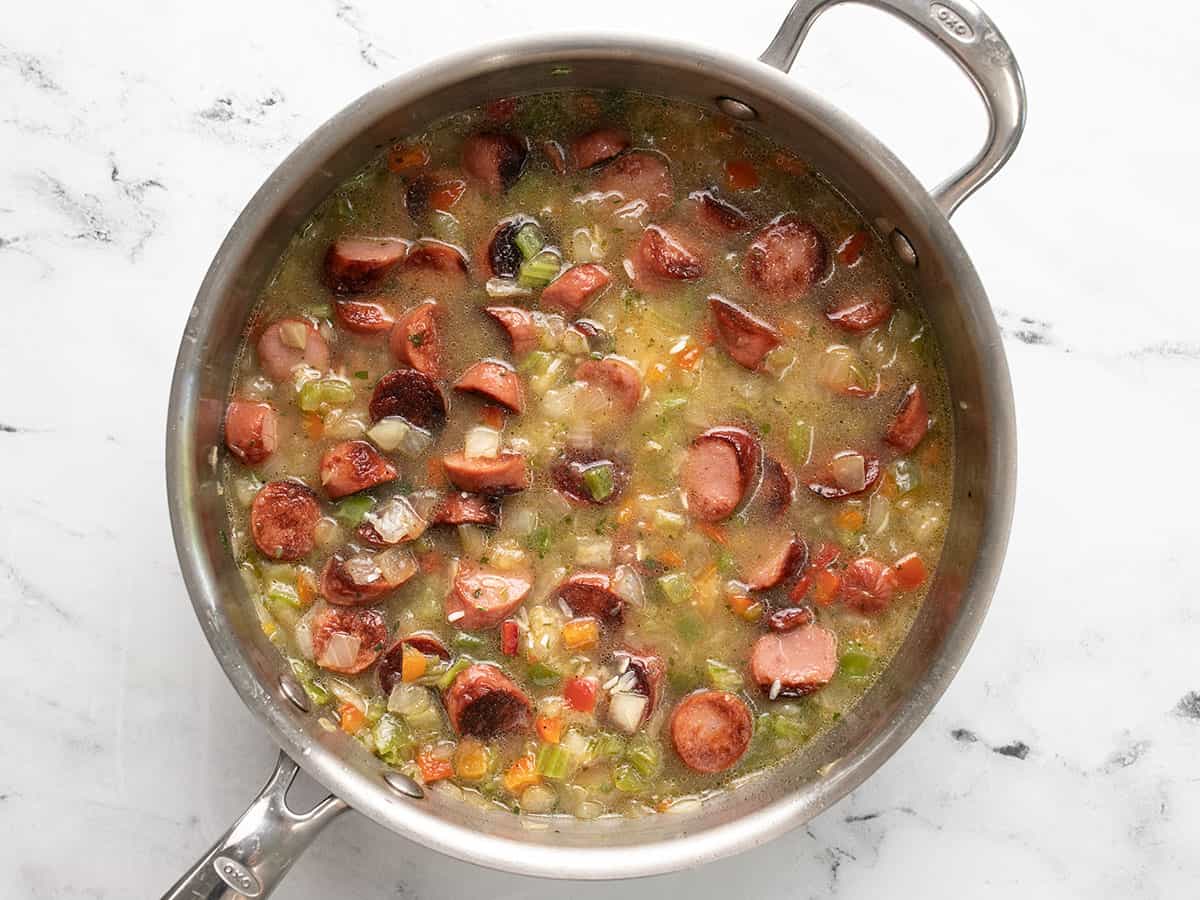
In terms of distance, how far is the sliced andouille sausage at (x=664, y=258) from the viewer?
304cm

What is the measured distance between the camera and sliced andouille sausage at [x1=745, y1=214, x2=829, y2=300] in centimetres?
307

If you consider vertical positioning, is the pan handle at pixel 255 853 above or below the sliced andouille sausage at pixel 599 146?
below

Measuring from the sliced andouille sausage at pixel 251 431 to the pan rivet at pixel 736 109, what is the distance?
1315 millimetres

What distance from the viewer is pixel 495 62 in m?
2.77

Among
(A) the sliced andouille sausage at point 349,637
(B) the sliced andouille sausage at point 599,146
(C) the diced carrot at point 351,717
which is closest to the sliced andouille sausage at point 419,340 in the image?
(B) the sliced andouille sausage at point 599,146

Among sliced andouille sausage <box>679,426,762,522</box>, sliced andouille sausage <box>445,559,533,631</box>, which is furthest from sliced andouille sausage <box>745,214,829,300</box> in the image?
sliced andouille sausage <box>445,559,533,631</box>

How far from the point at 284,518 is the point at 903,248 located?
1629mm

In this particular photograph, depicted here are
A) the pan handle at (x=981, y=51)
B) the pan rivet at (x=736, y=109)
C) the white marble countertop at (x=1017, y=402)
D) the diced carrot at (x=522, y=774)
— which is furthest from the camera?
the white marble countertop at (x=1017, y=402)

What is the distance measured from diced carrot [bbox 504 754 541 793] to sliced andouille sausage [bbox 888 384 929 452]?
108cm

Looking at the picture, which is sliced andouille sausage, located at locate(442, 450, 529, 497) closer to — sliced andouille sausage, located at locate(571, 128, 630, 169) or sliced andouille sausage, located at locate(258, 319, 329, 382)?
sliced andouille sausage, located at locate(258, 319, 329, 382)

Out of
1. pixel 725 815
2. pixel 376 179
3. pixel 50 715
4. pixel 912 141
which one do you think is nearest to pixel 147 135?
pixel 376 179

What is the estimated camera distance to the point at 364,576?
3021mm

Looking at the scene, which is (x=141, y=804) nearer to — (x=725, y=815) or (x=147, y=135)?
(x=725, y=815)

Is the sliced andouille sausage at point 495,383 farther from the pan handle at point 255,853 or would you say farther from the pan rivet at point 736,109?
the pan handle at point 255,853
